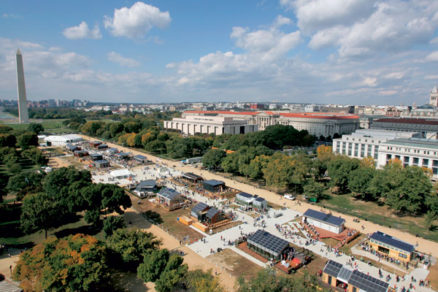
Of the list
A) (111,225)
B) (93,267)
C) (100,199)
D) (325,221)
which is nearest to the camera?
(93,267)

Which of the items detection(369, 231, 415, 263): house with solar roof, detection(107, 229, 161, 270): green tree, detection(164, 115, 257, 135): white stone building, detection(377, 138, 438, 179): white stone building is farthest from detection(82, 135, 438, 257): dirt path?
detection(164, 115, 257, 135): white stone building

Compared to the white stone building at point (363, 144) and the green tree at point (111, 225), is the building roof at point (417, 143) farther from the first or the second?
the green tree at point (111, 225)

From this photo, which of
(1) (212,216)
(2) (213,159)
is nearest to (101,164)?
(2) (213,159)

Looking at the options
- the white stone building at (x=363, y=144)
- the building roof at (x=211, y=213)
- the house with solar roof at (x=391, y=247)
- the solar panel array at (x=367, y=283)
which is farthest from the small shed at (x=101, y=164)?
the white stone building at (x=363, y=144)

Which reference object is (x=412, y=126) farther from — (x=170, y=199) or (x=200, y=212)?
(x=170, y=199)

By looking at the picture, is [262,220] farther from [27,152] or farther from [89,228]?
[27,152]

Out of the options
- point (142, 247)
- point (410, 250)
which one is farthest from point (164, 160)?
point (410, 250)
